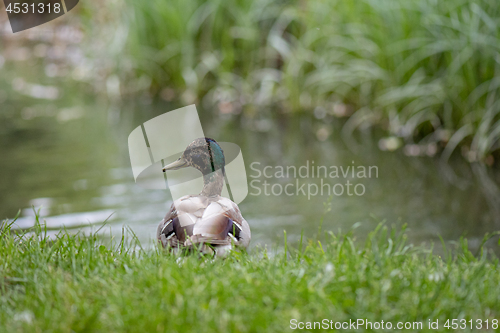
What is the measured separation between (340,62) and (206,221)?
4714 millimetres

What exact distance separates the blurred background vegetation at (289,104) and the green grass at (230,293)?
1395 mm

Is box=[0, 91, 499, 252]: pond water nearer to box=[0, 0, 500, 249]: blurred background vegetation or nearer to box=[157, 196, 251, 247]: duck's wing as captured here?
box=[0, 0, 500, 249]: blurred background vegetation

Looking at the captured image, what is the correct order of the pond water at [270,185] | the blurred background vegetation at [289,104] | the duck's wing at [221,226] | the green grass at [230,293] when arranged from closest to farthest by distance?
the green grass at [230,293] → the duck's wing at [221,226] → the pond water at [270,185] → the blurred background vegetation at [289,104]

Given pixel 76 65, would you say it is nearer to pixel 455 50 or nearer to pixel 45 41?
pixel 45 41

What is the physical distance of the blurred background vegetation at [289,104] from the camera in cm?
427

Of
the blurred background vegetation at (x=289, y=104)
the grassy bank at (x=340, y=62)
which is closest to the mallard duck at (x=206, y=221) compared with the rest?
the blurred background vegetation at (x=289, y=104)

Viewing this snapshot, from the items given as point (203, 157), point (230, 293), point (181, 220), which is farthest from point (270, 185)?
point (230, 293)

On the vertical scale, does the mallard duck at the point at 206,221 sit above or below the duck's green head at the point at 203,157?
below

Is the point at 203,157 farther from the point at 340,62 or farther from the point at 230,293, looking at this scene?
the point at 340,62

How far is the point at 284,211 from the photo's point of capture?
4152mm

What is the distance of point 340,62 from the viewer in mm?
6516

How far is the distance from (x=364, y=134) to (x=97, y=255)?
4.19m

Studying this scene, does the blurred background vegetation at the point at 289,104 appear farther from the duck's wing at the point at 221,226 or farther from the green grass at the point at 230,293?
the green grass at the point at 230,293

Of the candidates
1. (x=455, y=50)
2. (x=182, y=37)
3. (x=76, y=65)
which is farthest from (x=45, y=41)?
(x=455, y=50)
